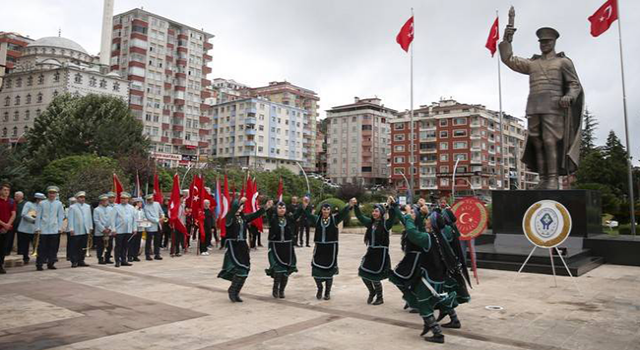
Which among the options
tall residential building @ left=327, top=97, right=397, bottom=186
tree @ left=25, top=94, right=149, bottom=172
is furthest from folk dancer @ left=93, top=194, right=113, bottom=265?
tall residential building @ left=327, top=97, right=397, bottom=186

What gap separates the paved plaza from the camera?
5465 millimetres

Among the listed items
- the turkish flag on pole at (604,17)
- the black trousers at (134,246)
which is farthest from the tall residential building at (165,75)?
the turkish flag on pole at (604,17)

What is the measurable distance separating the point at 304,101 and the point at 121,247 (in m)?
94.0

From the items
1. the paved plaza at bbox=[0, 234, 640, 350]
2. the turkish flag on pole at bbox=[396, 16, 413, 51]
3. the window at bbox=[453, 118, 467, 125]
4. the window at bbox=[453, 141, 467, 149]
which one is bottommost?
the paved plaza at bbox=[0, 234, 640, 350]

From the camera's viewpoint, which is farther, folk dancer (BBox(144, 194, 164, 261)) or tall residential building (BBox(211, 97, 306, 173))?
tall residential building (BBox(211, 97, 306, 173))

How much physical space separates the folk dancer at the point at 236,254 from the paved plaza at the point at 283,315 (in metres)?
0.35

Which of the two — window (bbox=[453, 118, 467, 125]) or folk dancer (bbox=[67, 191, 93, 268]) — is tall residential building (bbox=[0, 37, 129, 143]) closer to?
folk dancer (bbox=[67, 191, 93, 268])

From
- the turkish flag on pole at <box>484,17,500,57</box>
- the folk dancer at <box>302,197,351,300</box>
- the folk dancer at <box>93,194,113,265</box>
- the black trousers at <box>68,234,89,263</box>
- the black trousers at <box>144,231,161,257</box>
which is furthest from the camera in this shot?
the turkish flag on pole at <box>484,17,500,57</box>

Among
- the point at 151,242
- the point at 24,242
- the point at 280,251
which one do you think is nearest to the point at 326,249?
the point at 280,251

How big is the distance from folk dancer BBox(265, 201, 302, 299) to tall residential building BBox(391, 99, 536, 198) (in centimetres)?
6689

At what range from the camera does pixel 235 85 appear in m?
118

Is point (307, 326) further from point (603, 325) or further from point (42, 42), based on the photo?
point (42, 42)

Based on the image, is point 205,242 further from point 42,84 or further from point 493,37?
point 42,84

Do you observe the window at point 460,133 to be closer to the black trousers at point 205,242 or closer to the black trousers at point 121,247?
the black trousers at point 205,242
